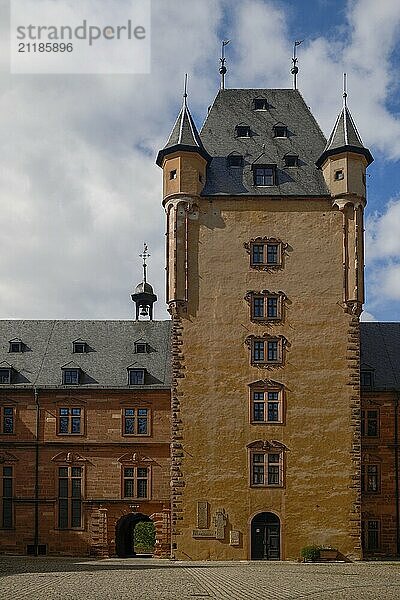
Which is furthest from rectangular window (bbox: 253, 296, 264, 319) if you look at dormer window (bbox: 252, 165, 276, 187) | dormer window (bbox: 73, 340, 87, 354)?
dormer window (bbox: 73, 340, 87, 354)

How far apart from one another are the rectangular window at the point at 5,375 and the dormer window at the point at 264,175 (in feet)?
55.6

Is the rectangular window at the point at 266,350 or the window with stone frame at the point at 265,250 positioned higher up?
the window with stone frame at the point at 265,250

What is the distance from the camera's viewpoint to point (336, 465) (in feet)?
165

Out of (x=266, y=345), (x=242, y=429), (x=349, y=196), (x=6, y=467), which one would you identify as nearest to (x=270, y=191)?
(x=349, y=196)

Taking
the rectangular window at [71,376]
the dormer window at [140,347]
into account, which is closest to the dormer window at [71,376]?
the rectangular window at [71,376]

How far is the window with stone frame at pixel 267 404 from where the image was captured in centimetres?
5109

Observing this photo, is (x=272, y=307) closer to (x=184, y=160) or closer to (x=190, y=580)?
(x=184, y=160)

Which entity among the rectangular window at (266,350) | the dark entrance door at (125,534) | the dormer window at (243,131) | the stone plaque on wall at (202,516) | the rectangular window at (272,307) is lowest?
the dark entrance door at (125,534)

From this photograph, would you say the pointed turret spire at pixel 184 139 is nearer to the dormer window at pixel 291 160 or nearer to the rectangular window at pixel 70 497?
the dormer window at pixel 291 160

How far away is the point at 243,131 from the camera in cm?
5625

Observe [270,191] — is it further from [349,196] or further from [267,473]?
[267,473]

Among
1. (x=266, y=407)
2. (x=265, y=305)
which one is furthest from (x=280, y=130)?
(x=266, y=407)

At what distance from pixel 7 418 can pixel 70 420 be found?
135 inches

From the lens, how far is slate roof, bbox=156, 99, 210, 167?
53.0m
